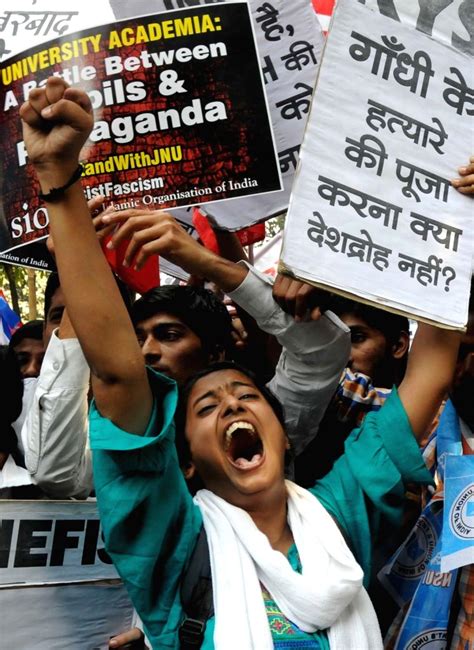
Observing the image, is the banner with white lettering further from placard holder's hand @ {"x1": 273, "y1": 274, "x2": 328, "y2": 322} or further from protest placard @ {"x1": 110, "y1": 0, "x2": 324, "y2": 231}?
protest placard @ {"x1": 110, "y1": 0, "x2": 324, "y2": 231}

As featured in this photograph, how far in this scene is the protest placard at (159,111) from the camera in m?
2.90

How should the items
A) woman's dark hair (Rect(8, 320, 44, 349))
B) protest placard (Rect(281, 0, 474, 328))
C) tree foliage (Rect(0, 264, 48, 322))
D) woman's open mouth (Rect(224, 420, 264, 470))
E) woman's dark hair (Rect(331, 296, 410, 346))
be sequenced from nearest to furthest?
protest placard (Rect(281, 0, 474, 328)), woman's open mouth (Rect(224, 420, 264, 470)), woman's dark hair (Rect(331, 296, 410, 346)), woman's dark hair (Rect(8, 320, 44, 349)), tree foliage (Rect(0, 264, 48, 322))

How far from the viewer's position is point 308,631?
1.98m

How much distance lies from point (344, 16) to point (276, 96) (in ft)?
3.14

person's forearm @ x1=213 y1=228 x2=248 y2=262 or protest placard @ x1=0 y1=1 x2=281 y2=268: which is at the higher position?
protest placard @ x1=0 y1=1 x2=281 y2=268

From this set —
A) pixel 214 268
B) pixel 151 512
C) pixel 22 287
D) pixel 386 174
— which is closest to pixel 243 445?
pixel 151 512

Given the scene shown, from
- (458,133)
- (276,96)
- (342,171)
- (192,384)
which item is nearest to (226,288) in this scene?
(192,384)

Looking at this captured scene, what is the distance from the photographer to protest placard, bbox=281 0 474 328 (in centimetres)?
215

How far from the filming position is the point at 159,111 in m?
2.95

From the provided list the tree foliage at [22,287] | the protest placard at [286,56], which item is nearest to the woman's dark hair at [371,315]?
the protest placard at [286,56]

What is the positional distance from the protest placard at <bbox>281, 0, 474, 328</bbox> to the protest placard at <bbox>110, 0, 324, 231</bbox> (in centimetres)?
85

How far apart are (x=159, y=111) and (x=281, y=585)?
1673mm

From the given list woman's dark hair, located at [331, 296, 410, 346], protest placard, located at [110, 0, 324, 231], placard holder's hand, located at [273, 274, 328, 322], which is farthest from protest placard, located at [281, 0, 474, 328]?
woman's dark hair, located at [331, 296, 410, 346]

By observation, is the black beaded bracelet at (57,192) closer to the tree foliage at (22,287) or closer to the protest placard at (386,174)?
the protest placard at (386,174)
